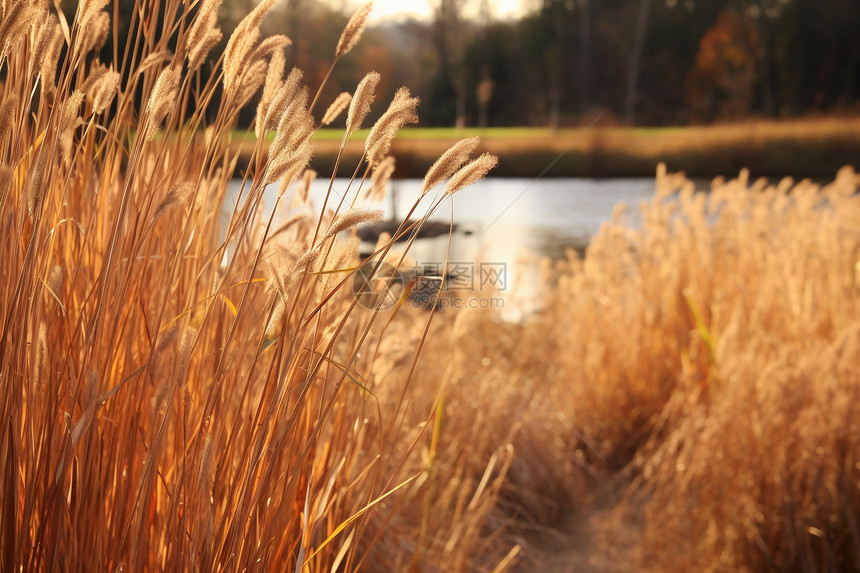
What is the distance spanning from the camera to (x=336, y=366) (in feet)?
2.15

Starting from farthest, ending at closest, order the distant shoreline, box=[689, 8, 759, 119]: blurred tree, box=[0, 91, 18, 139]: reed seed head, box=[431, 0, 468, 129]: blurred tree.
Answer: box=[689, 8, 759, 119]: blurred tree, the distant shoreline, box=[431, 0, 468, 129]: blurred tree, box=[0, 91, 18, 139]: reed seed head

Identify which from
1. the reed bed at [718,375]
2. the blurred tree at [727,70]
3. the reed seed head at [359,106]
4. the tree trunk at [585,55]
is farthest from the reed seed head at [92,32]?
the blurred tree at [727,70]

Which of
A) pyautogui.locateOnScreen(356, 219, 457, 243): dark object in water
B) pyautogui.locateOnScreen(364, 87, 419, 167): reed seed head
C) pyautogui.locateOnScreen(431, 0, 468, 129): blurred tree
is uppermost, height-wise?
pyautogui.locateOnScreen(431, 0, 468, 129): blurred tree

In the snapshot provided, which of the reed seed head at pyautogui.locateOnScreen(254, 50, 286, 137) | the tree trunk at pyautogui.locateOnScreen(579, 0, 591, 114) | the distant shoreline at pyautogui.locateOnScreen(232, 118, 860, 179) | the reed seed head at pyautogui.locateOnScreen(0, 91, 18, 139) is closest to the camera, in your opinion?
the reed seed head at pyautogui.locateOnScreen(0, 91, 18, 139)

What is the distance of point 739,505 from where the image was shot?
140 centimetres

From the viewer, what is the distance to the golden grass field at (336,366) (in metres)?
0.54

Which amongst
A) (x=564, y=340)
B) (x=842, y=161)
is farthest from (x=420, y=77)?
(x=842, y=161)

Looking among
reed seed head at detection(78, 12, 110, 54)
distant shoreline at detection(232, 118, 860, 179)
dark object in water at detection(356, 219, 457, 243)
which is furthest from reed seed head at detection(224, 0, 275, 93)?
distant shoreline at detection(232, 118, 860, 179)

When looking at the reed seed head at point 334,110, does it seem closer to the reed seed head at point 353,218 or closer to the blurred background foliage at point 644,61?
the reed seed head at point 353,218

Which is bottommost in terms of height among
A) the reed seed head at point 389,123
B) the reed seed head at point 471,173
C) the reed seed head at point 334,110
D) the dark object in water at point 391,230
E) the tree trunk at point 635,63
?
the dark object in water at point 391,230

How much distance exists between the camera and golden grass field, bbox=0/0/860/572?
21.1 inches

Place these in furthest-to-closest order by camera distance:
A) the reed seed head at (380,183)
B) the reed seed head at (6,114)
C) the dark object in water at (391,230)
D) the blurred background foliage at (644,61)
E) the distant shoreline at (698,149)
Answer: the distant shoreline at (698,149)
the blurred background foliage at (644,61)
the dark object in water at (391,230)
the reed seed head at (380,183)
the reed seed head at (6,114)

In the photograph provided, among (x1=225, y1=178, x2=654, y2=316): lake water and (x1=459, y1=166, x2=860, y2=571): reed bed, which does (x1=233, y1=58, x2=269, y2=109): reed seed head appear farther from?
(x1=225, y1=178, x2=654, y2=316): lake water

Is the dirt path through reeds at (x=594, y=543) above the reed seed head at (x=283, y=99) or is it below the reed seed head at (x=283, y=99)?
below
